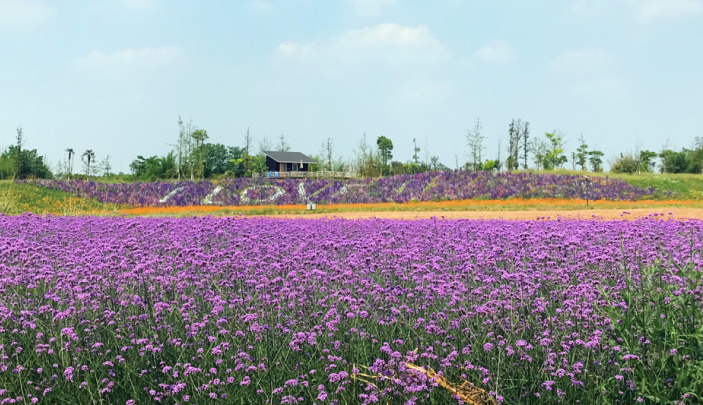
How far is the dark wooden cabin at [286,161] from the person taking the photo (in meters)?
71.5

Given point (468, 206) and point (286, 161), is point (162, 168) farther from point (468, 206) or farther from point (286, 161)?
point (468, 206)

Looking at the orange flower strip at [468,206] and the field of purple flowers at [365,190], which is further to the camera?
the field of purple flowers at [365,190]

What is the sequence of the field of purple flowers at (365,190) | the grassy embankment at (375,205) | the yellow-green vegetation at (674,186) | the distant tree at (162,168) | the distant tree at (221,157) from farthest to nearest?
the distant tree at (221,157) < the distant tree at (162,168) < the field of purple flowers at (365,190) < the yellow-green vegetation at (674,186) < the grassy embankment at (375,205)

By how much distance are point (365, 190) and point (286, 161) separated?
43.3 m

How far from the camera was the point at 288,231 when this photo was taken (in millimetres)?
8516

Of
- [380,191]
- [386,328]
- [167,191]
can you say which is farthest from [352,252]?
[167,191]

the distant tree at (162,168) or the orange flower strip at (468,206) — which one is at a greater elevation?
the distant tree at (162,168)

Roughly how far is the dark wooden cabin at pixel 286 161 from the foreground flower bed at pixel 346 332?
2579 inches

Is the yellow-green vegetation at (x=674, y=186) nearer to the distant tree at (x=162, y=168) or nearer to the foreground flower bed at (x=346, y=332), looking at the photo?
the foreground flower bed at (x=346, y=332)

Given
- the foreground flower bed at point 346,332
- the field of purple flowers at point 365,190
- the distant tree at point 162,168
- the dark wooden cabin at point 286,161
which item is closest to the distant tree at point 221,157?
the dark wooden cabin at point 286,161

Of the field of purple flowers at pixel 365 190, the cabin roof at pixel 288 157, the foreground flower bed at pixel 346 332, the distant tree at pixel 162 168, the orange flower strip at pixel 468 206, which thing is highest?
the cabin roof at pixel 288 157

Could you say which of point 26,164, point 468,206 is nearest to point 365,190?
point 468,206

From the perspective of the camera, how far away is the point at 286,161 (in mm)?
71500

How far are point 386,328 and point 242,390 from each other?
117 centimetres
